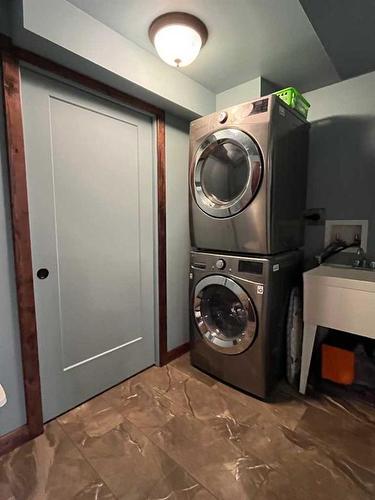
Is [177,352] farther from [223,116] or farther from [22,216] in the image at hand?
[223,116]

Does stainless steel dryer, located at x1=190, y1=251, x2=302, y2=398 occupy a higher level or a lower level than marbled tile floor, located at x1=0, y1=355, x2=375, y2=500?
higher

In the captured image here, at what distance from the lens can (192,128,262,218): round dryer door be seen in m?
1.48

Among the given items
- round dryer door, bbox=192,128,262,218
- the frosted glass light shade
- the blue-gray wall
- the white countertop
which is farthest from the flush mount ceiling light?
the white countertop

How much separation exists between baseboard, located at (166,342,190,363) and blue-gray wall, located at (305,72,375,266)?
134 cm

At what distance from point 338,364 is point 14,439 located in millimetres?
1924

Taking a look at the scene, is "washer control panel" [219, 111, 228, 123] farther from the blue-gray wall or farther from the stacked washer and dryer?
the blue-gray wall

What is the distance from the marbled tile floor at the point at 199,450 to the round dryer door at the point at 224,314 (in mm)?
343

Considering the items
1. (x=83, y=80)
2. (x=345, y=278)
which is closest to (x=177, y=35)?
(x=83, y=80)

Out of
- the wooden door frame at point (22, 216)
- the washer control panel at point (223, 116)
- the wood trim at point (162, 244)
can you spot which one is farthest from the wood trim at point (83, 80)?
the washer control panel at point (223, 116)

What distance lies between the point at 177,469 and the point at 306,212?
1.87 m

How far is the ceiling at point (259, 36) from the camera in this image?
119 cm

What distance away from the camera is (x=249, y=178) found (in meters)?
1.49

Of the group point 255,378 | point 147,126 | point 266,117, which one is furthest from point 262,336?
point 147,126

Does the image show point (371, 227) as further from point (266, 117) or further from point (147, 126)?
point (147, 126)
